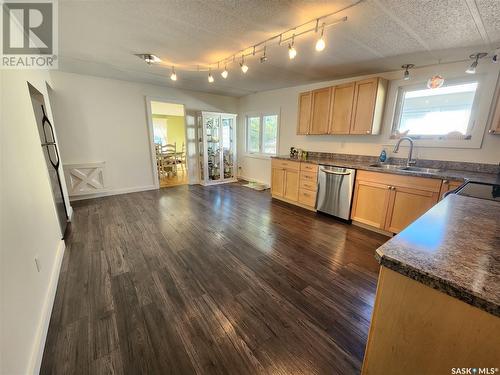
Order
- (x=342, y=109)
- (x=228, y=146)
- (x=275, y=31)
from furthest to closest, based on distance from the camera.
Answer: (x=228, y=146)
(x=342, y=109)
(x=275, y=31)

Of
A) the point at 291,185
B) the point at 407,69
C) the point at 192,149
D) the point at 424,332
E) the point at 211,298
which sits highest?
the point at 407,69

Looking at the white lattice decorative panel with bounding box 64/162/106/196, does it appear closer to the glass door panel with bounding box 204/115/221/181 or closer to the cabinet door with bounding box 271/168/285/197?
the glass door panel with bounding box 204/115/221/181

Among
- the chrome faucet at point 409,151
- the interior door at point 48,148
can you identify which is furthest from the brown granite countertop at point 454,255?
the interior door at point 48,148

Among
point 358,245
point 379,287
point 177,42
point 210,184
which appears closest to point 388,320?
point 379,287

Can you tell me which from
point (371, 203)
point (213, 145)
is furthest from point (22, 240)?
point (213, 145)

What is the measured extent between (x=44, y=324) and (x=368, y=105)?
4.23m

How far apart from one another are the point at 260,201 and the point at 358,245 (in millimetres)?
2062

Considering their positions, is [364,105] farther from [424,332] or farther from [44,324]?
[44,324]

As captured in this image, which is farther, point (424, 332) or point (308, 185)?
point (308, 185)

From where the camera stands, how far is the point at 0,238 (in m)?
1.07

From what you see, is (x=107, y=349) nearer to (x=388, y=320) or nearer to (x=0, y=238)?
(x=0, y=238)

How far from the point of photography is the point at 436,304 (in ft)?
2.16

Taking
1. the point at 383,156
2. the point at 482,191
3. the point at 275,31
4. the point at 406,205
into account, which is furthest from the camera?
the point at 383,156

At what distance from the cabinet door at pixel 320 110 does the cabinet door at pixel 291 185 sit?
0.88 meters
